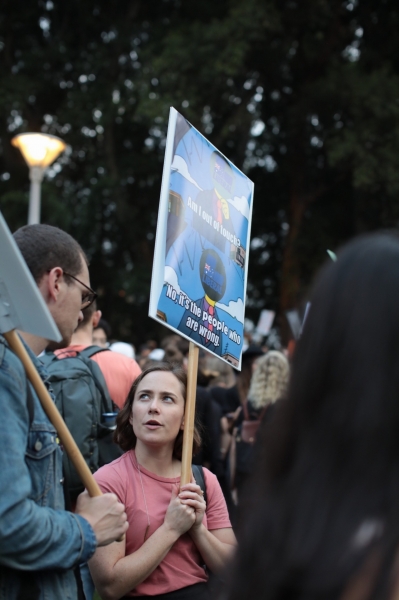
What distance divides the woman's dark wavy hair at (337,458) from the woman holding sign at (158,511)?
164cm

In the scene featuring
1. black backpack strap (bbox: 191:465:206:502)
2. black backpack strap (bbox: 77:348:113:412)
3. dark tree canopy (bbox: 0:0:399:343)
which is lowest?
black backpack strap (bbox: 191:465:206:502)

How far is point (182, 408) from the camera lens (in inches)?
129

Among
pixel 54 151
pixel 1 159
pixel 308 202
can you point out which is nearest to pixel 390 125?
pixel 308 202

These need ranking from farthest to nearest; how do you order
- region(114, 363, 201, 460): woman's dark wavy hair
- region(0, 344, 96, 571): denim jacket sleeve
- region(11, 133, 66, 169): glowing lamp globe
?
region(11, 133, 66, 169): glowing lamp globe < region(114, 363, 201, 460): woman's dark wavy hair < region(0, 344, 96, 571): denim jacket sleeve

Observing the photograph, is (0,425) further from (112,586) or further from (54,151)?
(54,151)

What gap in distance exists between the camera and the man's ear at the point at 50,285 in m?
2.42

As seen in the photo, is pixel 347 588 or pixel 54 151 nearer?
pixel 347 588

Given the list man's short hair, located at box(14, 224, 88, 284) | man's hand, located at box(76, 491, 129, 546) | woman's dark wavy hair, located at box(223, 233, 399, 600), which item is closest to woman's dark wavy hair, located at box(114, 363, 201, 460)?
man's short hair, located at box(14, 224, 88, 284)

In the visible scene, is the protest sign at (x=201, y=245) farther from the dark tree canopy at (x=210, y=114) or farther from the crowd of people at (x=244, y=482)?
the dark tree canopy at (x=210, y=114)

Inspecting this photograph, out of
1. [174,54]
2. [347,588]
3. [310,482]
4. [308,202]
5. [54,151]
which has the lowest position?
[347,588]

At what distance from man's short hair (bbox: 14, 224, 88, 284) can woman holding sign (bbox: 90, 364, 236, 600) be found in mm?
907

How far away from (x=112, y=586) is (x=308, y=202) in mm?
18274

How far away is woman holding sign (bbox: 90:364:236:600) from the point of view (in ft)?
8.96

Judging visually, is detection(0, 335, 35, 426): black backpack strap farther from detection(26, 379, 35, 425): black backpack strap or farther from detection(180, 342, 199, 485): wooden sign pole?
detection(180, 342, 199, 485): wooden sign pole
